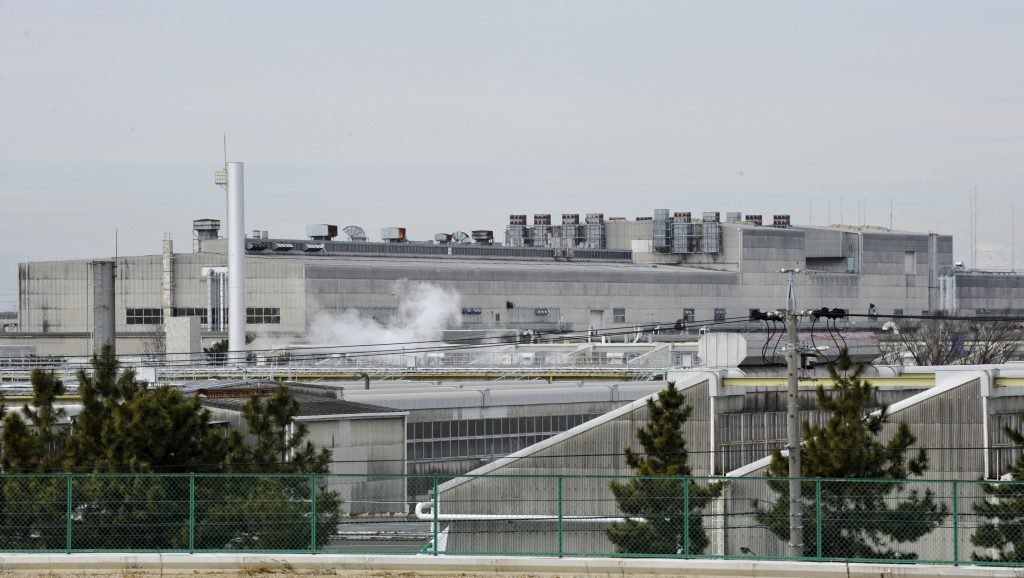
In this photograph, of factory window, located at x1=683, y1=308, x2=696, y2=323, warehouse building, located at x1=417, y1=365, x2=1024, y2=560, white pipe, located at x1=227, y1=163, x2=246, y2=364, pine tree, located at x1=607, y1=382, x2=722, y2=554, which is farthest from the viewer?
factory window, located at x1=683, y1=308, x2=696, y2=323

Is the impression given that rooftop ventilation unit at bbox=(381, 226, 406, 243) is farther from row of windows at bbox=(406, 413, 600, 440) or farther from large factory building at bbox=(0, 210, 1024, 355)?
row of windows at bbox=(406, 413, 600, 440)

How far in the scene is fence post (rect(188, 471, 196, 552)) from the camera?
22.2m

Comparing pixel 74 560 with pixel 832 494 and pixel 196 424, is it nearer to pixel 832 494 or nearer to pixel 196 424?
pixel 196 424

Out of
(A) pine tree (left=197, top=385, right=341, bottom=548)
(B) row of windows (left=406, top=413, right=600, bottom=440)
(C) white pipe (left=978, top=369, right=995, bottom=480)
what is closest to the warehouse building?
(C) white pipe (left=978, top=369, right=995, bottom=480)

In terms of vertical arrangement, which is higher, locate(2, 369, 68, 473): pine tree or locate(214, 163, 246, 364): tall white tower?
locate(214, 163, 246, 364): tall white tower

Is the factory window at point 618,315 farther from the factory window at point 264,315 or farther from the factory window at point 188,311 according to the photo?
the factory window at point 188,311

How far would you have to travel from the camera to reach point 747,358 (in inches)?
1912

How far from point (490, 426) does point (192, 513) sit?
3412 centimetres

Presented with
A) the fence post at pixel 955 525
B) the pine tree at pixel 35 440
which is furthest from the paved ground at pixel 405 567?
the pine tree at pixel 35 440

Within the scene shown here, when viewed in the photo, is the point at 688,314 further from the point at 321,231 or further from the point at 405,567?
the point at 405,567

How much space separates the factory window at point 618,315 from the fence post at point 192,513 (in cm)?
10744

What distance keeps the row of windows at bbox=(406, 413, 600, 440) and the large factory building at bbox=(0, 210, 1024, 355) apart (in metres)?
45.2

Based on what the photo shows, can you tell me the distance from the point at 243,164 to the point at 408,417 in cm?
4982

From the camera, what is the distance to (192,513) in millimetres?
22297
